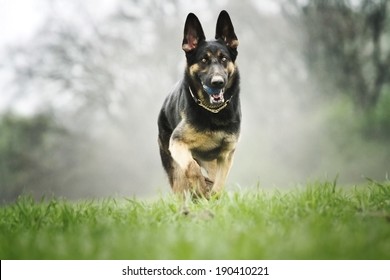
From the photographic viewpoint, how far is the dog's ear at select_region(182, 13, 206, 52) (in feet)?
23.7

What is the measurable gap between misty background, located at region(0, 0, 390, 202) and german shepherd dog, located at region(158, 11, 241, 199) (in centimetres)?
2025

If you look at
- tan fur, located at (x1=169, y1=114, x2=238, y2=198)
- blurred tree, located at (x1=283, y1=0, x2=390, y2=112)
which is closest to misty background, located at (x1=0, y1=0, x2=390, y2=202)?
blurred tree, located at (x1=283, y1=0, x2=390, y2=112)

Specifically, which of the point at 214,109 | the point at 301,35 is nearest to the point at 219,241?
the point at 214,109

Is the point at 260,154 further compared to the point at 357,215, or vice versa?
the point at 260,154

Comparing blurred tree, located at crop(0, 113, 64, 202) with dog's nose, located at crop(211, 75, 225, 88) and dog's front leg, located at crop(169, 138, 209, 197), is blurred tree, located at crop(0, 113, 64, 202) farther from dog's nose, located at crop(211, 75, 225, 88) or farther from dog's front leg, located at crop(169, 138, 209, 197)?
dog's nose, located at crop(211, 75, 225, 88)

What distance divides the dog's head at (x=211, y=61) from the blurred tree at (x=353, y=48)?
22.6m

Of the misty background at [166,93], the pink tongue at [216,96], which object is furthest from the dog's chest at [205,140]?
the misty background at [166,93]

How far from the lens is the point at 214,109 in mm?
7098

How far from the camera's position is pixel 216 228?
4535 mm

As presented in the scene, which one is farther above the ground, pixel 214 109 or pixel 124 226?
pixel 214 109

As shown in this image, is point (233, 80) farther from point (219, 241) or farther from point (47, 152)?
point (47, 152)

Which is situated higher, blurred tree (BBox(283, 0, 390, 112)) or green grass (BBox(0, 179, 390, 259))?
blurred tree (BBox(283, 0, 390, 112))

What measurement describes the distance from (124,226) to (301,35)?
89.8ft
